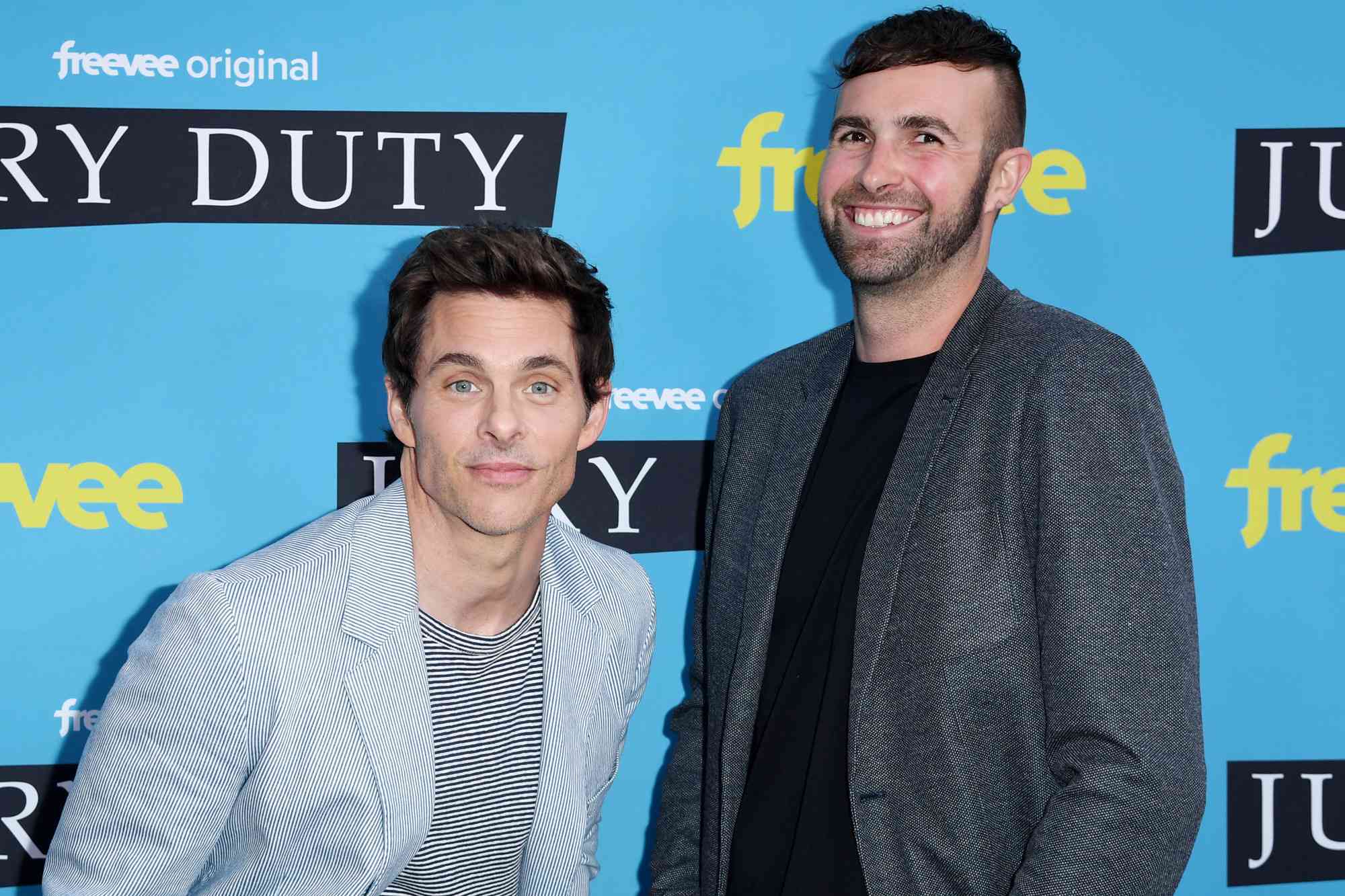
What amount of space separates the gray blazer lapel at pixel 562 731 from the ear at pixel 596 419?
23cm

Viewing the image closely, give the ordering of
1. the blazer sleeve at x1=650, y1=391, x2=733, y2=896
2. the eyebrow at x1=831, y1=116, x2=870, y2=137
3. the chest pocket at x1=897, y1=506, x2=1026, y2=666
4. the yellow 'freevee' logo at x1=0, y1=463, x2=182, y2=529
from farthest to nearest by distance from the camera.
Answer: the yellow 'freevee' logo at x1=0, y1=463, x2=182, y2=529 < the blazer sleeve at x1=650, y1=391, x2=733, y2=896 < the eyebrow at x1=831, y1=116, x2=870, y2=137 < the chest pocket at x1=897, y1=506, x2=1026, y2=666

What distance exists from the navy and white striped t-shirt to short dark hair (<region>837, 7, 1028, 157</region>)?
1034 mm

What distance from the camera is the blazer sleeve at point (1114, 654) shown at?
1312 millimetres

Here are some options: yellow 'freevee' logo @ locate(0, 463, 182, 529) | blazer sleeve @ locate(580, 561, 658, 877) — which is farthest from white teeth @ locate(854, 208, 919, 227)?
yellow 'freevee' logo @ locate(0, 463, 182, 529)

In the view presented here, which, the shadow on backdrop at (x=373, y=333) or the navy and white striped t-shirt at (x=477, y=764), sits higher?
the shadow on backdrop at (x=373, y=333)

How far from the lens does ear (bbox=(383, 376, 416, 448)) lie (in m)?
1.78

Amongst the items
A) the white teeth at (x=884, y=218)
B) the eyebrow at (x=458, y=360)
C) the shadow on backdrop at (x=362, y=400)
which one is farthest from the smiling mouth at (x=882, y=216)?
the shadow on backdrop at (x=362, y=400)

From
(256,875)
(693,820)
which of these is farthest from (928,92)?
(256,875)

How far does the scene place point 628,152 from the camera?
2455 mm

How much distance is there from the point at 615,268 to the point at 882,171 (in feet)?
3.12

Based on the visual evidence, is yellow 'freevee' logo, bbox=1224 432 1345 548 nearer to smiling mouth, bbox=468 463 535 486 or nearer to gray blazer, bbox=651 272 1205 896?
gray blazer, bbox=651 272 1205 896

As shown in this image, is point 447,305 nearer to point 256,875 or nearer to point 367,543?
point 367,543

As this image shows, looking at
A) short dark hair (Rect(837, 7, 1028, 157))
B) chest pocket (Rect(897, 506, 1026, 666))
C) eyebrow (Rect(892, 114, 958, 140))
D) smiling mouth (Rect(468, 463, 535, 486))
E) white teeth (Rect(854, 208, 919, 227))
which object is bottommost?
chest pocket (Rect(897, 506, 1026, 666))

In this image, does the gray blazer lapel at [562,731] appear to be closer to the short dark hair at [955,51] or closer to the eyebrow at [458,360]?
the eyebrow at [458,360]
